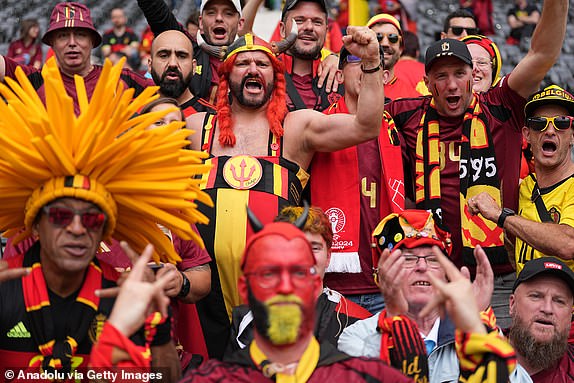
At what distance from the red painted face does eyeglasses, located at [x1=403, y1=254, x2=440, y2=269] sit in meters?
1.15

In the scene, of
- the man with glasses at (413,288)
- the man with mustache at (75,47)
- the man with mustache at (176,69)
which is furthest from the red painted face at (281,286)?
the man with mustache at (75,47)

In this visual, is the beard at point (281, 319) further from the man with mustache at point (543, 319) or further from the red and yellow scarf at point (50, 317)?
the man with mustache at point (543, 319)

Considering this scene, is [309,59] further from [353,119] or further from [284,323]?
[284,323]

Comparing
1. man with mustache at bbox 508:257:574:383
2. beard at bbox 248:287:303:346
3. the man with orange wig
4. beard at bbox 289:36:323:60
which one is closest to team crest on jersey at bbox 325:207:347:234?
the man with orange wig

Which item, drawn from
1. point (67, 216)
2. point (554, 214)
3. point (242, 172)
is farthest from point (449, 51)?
point (67, 216)

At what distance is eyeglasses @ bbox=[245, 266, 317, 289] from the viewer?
Answer: 13.5 ft

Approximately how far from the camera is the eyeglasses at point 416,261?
5.27 metres

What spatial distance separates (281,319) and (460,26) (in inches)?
218

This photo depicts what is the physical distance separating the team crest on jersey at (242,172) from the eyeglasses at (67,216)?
59.8 inches

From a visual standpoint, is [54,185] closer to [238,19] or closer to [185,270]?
[185,270]

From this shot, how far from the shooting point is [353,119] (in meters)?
6.00

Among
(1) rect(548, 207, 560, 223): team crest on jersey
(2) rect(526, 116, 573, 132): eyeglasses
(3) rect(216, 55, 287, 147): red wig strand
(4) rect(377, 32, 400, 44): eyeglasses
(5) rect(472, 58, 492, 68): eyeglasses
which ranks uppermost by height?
(4) rect(377, 32, 400, 44): eyeglasses

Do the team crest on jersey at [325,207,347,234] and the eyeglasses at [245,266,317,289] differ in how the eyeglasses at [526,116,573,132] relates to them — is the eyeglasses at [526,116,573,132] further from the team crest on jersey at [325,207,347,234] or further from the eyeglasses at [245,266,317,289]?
the eyeglasses at [245,266,317,289]

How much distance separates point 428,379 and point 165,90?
3.37m
